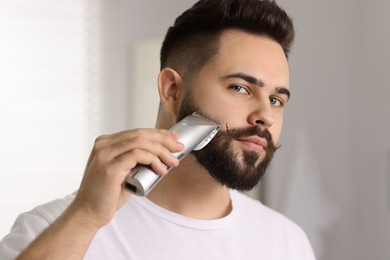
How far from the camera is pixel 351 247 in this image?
1.91m

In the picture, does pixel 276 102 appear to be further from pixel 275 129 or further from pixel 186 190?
pixel 186 190

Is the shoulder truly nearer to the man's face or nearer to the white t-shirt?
the white t-shirt

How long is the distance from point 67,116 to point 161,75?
3.18ft

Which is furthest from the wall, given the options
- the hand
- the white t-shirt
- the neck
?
the hand

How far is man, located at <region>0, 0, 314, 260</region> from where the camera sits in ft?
3.08

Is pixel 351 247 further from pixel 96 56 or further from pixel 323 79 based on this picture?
pixel 96 56

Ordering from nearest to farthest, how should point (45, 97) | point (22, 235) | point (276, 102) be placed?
point (22, 235), point (276, 102), point (45, 97)

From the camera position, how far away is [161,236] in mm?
973

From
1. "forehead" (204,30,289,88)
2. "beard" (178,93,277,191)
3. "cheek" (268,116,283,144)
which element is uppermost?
"forehead" (204,30,289,88)

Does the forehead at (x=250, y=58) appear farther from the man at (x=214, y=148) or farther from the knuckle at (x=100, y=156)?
the knuckle at (x=100, y=156)

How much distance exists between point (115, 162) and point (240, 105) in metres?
0.31

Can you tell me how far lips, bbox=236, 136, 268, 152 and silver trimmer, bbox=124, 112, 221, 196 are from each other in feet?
0.29

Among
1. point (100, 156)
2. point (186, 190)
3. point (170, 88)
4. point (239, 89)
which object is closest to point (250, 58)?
point (239, 89)

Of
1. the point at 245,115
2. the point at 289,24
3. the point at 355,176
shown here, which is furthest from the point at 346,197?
the point at 245,115
